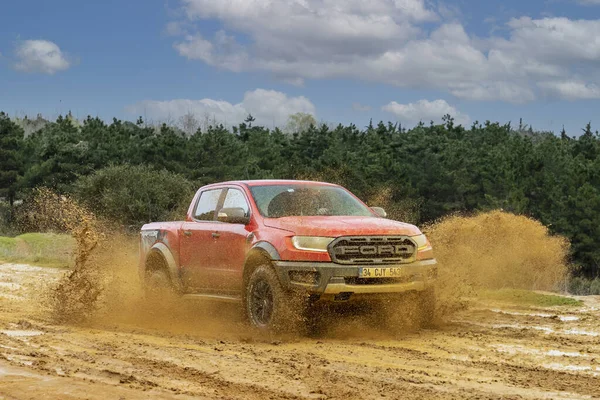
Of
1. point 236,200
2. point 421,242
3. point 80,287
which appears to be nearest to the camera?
point 421,242

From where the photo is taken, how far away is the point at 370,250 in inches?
372

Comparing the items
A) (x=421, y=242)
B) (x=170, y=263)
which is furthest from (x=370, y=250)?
(x=170, y=263)

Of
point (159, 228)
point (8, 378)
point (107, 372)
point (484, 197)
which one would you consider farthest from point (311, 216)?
point (484, 197)

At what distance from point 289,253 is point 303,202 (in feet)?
4.27

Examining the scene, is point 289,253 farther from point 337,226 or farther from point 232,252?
point 232,252

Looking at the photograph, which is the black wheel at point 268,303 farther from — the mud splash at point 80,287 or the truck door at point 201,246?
the mud splash at point 80,287

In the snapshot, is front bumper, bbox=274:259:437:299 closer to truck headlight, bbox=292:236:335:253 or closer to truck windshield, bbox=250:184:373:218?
truck headlight, bbox=292:236:335:253

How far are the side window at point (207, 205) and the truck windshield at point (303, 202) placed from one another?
80 cm

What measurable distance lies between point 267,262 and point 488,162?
169ft

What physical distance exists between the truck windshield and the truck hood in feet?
1.04

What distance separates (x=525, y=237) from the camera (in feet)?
72.7

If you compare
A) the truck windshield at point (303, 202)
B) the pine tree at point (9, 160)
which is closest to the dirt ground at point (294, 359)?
the truck windshield at point (303, 202)

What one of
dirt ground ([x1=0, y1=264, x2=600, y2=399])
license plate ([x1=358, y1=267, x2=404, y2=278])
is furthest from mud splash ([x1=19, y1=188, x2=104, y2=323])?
license plate ([x1=358, y1=267, x2=404, y2=278])

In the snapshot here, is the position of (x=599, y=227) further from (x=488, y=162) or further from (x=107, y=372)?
(x=107, y=372)
